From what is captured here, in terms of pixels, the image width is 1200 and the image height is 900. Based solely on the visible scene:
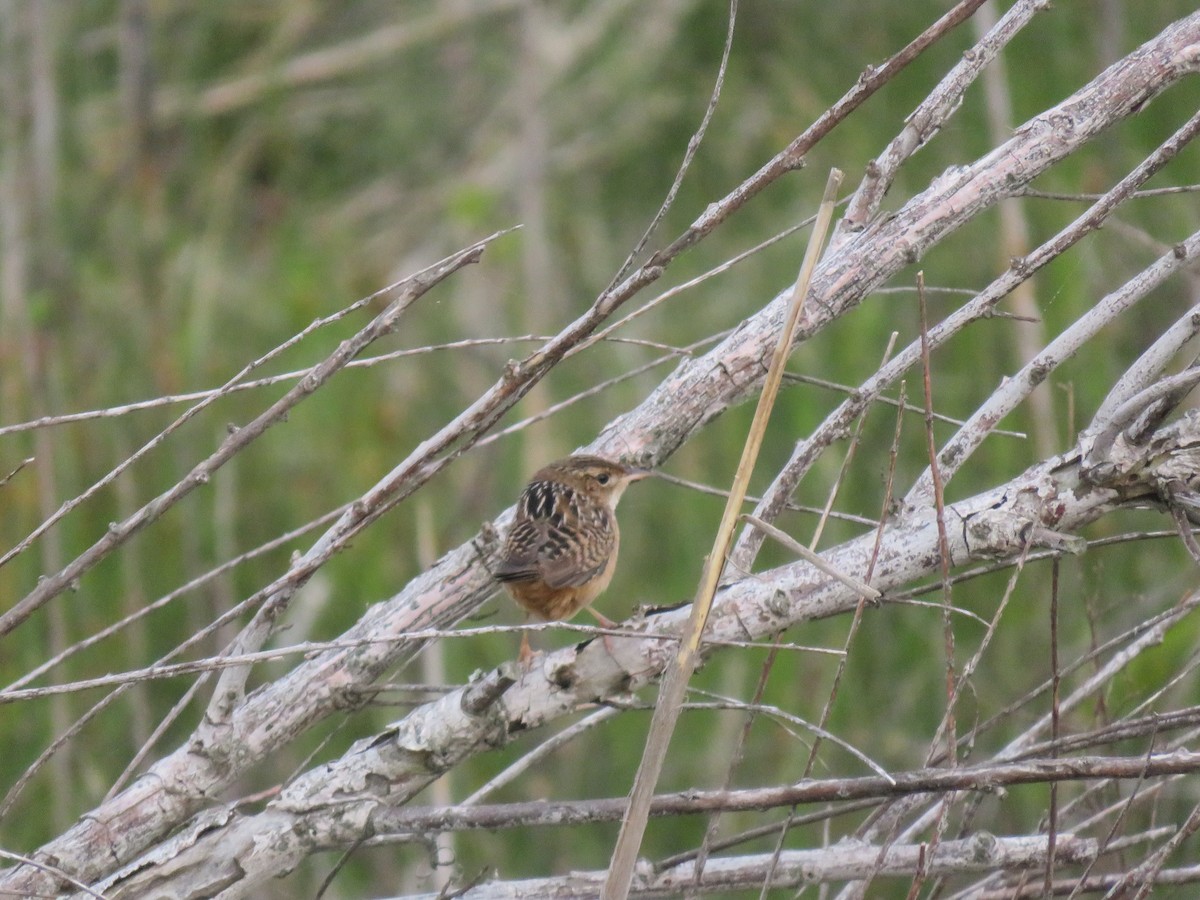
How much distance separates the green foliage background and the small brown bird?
1.09 m

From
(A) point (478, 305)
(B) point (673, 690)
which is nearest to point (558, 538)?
(B) point (673, 690)

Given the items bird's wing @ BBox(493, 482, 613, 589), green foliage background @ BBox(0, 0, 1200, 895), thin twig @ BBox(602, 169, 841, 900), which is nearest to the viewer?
thin twig @ BBox(602, 169, 841, 900)

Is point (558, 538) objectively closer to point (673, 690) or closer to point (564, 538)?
point (564, 538)

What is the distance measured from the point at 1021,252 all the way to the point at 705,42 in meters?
3.40

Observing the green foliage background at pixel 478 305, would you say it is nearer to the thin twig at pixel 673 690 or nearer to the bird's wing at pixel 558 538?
the bird's wing at pixel 558 538

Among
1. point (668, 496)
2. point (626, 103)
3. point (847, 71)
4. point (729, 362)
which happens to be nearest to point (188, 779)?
point (729, 362)

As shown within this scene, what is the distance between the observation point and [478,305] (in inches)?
321

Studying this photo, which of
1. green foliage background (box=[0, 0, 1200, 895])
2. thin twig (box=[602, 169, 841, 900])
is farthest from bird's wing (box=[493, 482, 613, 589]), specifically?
thin twig (box=[602, 169, 841, 900])

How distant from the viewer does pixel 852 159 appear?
5.61 meters

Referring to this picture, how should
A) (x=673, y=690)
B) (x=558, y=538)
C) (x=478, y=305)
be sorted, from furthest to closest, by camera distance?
(x=478, y=305) < (x=558, y=538) < (x=673, y=690)

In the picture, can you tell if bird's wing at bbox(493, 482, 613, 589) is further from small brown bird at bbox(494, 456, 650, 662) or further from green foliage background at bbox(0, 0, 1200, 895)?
green foliage background at bbox(0, 0, 1200, 895)

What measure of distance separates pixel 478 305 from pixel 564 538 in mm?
4440

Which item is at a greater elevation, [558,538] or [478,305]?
[478,305]

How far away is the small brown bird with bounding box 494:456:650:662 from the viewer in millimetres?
3627
